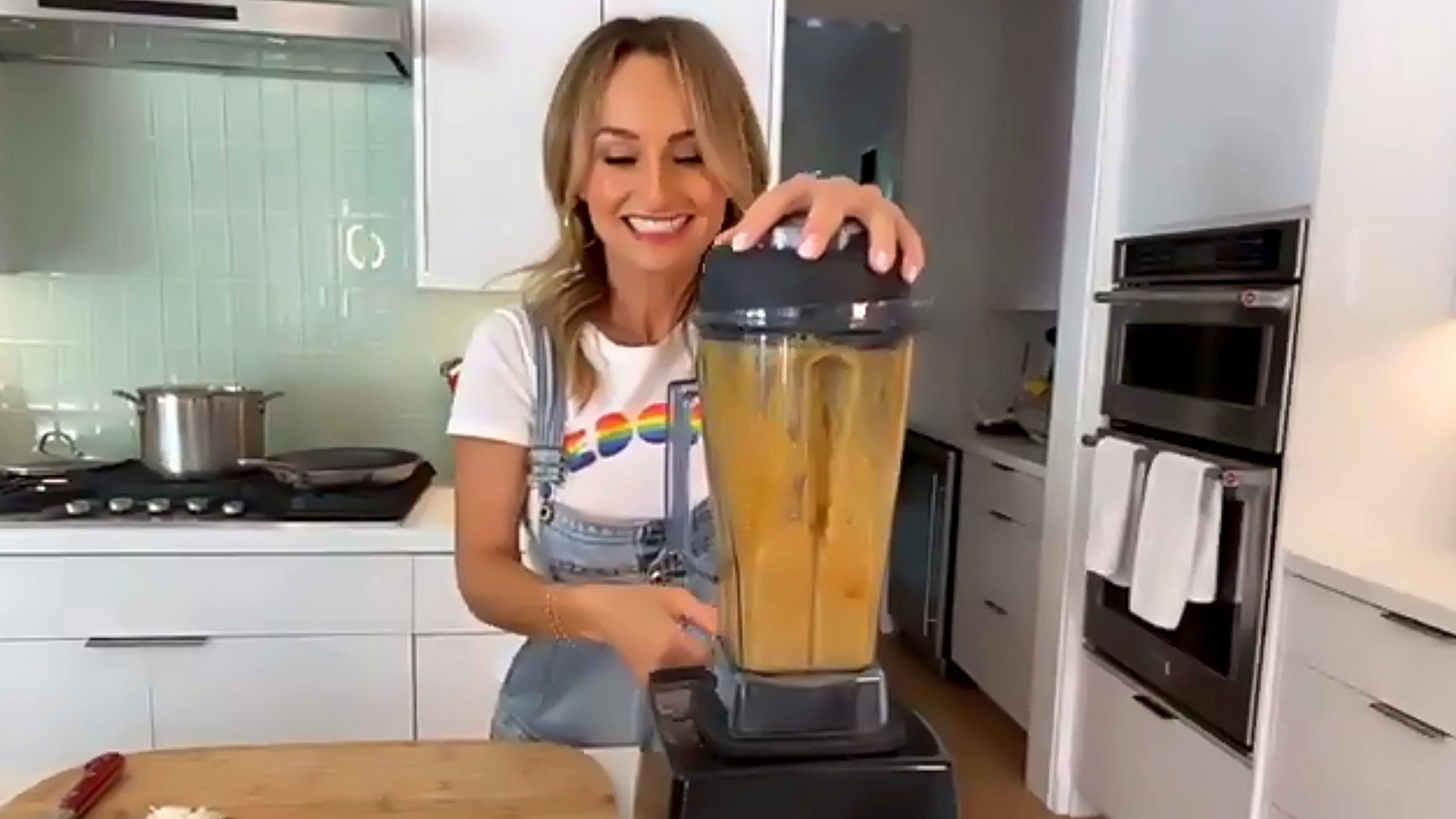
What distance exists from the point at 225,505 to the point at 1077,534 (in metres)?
1.61

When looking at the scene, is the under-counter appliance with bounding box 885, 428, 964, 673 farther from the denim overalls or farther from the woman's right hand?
the woman's right hand

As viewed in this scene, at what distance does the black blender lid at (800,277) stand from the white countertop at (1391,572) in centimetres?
118

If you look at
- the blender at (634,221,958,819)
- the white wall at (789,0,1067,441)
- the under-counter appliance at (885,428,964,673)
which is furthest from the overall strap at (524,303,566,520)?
the white wall at (789,0,1067,441)

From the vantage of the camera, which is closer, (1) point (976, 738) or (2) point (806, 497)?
(2) point (806, 497)

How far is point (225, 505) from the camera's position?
1829 mm

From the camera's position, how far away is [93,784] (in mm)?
766

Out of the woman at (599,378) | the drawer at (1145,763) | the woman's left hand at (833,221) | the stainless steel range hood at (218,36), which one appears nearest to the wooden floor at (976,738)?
the drawer at (1145,763)

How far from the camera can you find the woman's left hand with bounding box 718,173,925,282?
0.54 m

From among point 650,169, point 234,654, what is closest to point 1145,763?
point 234,654

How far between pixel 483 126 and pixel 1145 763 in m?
1.67

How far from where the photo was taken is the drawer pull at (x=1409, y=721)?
1.40 metres

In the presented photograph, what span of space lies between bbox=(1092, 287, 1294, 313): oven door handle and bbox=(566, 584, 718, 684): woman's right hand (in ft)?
4.33

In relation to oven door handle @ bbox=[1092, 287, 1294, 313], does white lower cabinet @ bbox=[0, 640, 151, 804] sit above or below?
below

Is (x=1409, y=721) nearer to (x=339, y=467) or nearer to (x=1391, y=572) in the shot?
(x=1391, y=572)
